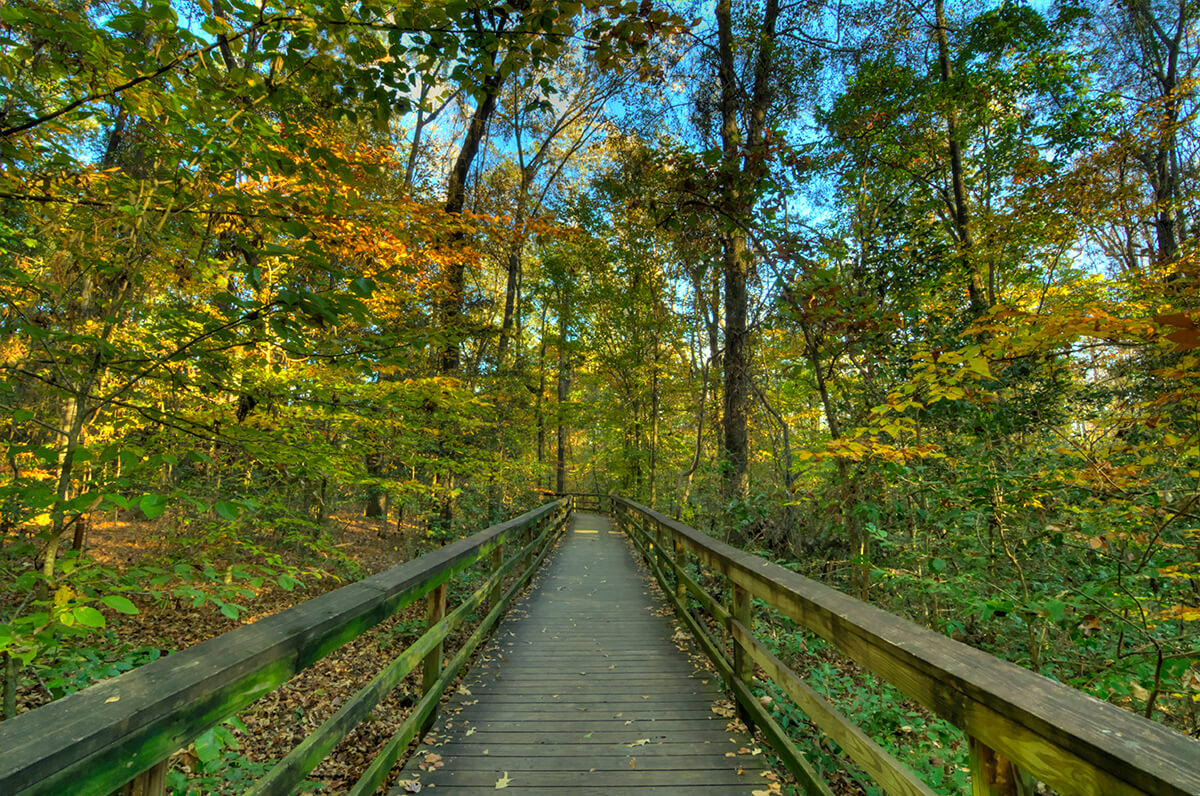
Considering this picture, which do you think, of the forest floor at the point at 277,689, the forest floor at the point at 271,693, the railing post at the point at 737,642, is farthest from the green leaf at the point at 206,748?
the railing post at the point at 737,642

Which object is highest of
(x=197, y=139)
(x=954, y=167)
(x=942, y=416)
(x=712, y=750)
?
(x=954, y=167)

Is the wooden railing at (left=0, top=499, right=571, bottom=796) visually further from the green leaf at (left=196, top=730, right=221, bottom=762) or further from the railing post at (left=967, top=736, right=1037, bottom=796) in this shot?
the railing post at (left=967, top=736, right=1037, bottom=796)

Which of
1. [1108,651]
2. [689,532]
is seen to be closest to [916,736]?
[1108,651]

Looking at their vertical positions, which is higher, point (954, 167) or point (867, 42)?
point (867, 42)

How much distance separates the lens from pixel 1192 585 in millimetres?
3754

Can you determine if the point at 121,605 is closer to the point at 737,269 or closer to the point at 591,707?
the point at 591,707

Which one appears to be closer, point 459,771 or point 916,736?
point 459,771

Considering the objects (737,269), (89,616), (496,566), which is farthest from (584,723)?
(737,269)

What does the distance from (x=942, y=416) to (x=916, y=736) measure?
3.19 metres

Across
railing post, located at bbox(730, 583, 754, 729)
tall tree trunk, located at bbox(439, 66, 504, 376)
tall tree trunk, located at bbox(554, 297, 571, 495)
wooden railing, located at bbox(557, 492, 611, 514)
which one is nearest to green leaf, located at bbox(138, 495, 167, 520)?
railing post, located at bbox(730, 583, 754, 729)

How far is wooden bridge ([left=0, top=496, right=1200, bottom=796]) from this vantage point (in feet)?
2.89

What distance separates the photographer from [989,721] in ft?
3.61

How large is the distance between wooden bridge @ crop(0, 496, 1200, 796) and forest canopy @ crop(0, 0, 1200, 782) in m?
0.82

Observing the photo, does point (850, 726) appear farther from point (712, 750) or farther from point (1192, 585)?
point (1192, 585)
